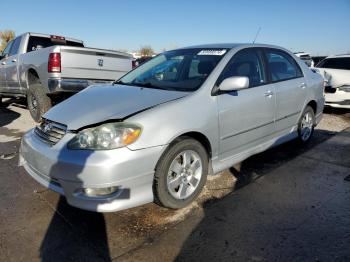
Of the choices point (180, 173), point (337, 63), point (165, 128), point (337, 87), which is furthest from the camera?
point (337, 63)

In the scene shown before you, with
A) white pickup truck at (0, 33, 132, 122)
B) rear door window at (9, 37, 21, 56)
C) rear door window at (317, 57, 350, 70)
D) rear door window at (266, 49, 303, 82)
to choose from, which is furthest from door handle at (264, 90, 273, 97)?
rear door window at (9, 37, 21, 56)

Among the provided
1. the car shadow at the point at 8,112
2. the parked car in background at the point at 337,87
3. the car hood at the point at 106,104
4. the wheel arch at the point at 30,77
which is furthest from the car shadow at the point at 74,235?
the parked car in background at the point at 337,87

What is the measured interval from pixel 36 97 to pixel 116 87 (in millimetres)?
3283

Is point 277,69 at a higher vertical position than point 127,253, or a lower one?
higher

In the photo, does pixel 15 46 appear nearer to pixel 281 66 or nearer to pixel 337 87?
pixel 281 66

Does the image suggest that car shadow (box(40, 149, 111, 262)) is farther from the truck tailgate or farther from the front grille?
the truck tailgate

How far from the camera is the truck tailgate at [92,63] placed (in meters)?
5.72

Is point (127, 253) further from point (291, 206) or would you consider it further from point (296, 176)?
point (296, 176)

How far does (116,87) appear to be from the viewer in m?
3.67

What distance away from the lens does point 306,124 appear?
4.92 metres

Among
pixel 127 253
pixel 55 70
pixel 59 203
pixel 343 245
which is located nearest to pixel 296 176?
pixel 343 245

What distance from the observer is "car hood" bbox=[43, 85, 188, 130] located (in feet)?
9.07

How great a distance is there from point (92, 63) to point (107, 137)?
399 cm

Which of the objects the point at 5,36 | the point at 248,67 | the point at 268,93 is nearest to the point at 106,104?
the point at 248,67
